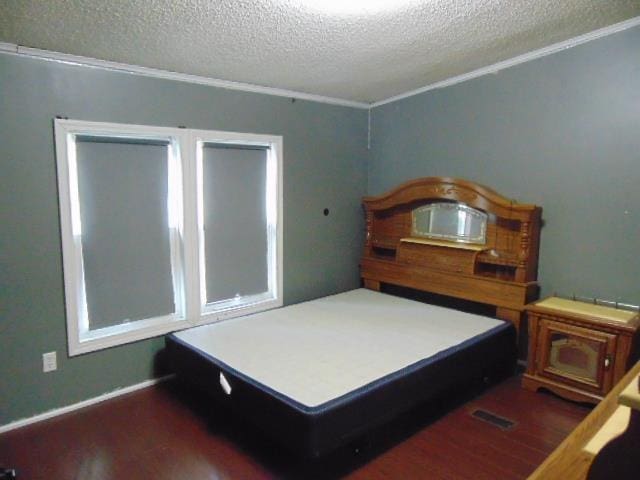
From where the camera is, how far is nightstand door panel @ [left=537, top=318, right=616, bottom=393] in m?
2.54

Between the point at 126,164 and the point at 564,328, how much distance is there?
306 centimetres

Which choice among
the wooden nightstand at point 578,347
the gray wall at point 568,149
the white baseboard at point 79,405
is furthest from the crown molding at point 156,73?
the wooden nightstand at point 578,347

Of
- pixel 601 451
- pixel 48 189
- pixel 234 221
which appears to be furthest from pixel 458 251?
pixel 48 189

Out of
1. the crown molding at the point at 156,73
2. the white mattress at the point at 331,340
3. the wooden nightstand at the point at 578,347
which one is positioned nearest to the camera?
the white mattress at the point at 331,340

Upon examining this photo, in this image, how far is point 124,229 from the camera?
2.90m

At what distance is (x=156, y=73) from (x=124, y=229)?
3.52ft

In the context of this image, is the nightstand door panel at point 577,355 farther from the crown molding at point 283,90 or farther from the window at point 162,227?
the window at point 162,227

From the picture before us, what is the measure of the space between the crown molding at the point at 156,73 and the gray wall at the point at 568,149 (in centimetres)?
110

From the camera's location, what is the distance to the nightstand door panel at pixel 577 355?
2.54 metres

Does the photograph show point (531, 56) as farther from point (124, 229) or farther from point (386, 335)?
point (124, 229)

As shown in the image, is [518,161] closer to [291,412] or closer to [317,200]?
[317,200]

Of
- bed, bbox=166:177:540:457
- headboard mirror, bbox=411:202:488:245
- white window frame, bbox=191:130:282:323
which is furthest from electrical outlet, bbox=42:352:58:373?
headboard mirror, bbox=411:202:488:245

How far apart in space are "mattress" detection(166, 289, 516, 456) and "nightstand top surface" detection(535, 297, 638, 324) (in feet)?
1.13

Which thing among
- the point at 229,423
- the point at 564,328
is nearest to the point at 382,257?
the point at 564,328
